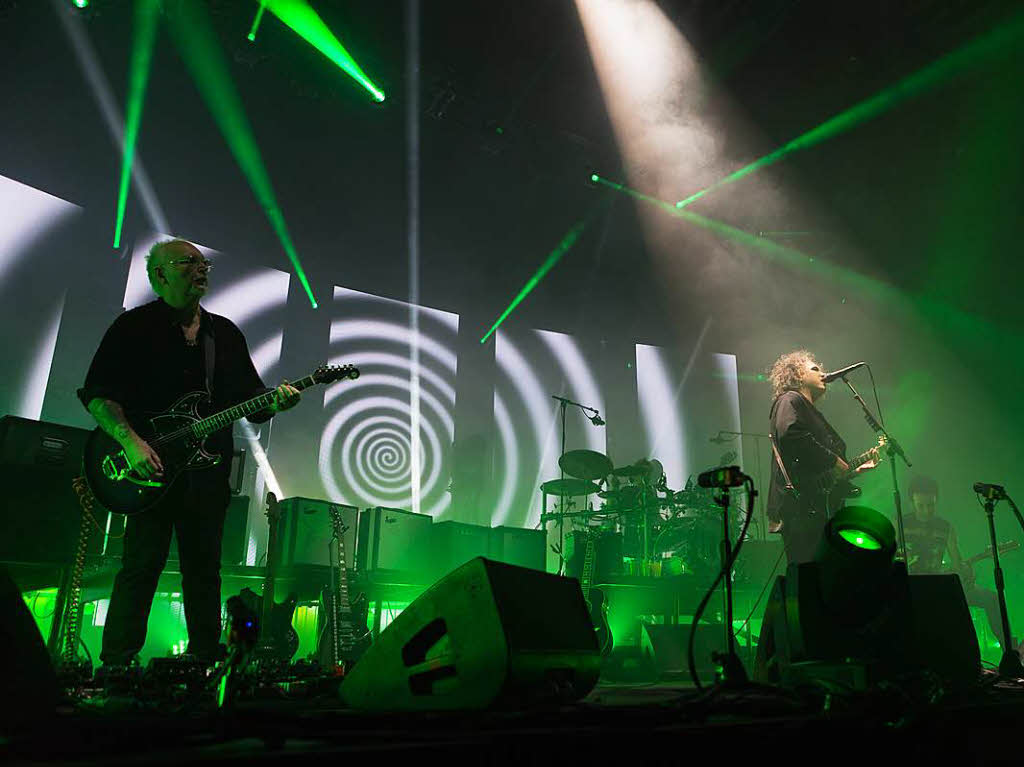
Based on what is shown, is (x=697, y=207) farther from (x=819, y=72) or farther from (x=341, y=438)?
(x=341, y=438)

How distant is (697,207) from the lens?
27.9 feet

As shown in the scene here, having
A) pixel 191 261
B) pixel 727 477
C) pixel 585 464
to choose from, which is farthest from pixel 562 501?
pixel 727 477

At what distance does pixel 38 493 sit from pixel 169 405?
125 cm

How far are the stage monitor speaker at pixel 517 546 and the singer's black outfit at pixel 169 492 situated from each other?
3.35 m

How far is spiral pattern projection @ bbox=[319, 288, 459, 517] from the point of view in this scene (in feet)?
23.9

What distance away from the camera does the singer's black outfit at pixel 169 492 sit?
275cm

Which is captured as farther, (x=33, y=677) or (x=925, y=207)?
(x=925, y=207)

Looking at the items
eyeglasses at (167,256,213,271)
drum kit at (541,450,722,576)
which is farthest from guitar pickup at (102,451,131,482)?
drum kit at (541,450,722,576)

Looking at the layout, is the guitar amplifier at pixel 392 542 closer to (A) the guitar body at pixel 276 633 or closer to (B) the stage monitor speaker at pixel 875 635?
(A) the guitar body at pixel 276 633

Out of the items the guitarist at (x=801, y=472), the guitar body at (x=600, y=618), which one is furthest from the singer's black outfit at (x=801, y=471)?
the guitar body at (x=600, y=618)

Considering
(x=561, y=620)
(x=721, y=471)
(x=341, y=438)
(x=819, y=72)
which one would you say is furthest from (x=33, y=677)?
(x=819, y=72)

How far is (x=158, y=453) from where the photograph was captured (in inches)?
116

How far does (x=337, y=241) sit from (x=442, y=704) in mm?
6445

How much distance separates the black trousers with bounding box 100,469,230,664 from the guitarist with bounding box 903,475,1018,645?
19.0 ft
